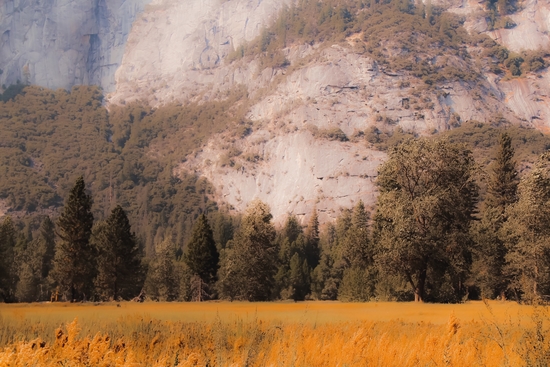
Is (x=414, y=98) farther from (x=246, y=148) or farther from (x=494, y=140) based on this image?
(x=246, y=148)

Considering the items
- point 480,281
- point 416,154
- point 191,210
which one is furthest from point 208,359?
point 191,210

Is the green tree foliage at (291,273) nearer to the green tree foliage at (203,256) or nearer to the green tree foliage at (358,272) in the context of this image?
the green tree foliage at (358,272)

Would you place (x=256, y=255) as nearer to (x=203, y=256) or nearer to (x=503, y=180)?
(x=203, y=256)

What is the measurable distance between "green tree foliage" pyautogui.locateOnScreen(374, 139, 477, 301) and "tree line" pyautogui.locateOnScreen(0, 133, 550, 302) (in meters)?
0.09

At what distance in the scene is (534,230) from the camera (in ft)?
143

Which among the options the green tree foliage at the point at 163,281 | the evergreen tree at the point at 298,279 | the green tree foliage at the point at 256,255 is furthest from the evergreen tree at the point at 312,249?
the green tree foliage at the point at 256,255

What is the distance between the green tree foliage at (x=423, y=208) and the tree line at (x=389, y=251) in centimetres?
9

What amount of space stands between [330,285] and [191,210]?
103935 millimetres

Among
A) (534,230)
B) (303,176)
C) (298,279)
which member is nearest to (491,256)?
(534,230)

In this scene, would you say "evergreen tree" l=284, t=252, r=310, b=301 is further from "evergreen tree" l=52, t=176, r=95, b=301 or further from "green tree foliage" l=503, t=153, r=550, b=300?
"green tree foliage" l=503, t=153, r=550, b=300

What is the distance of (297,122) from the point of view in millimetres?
189625

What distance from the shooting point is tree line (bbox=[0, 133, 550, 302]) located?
1519 inches

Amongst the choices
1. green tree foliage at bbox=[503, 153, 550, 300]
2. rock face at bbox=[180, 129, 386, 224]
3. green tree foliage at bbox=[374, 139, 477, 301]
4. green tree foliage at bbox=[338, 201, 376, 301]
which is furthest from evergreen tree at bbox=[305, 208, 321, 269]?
green tree foliage at bbox=[374, 139, 477, 301]

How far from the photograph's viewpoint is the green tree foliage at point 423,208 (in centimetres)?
3675
